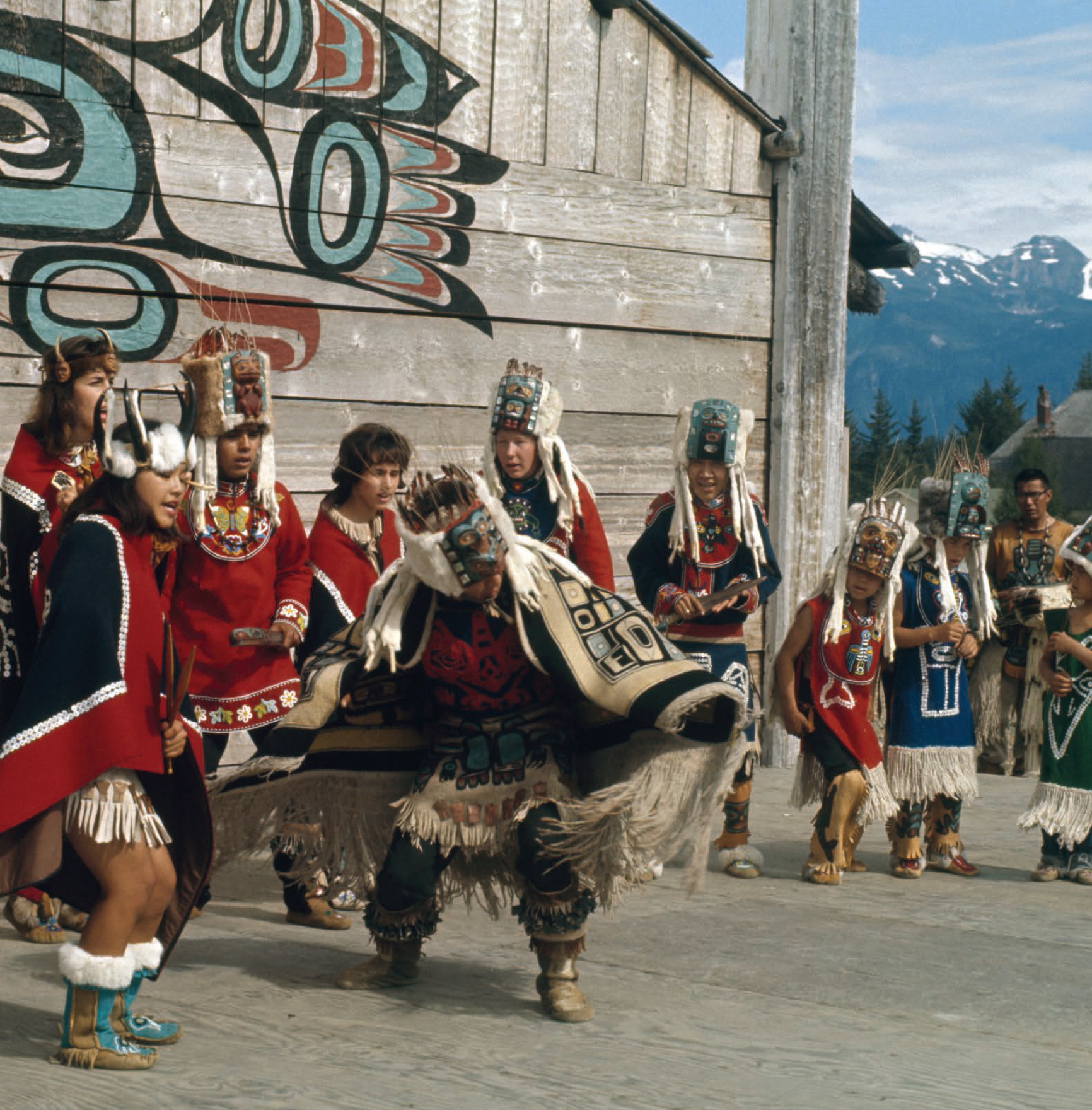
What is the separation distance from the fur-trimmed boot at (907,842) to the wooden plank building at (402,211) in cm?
207

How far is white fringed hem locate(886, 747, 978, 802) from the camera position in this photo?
6129 mm

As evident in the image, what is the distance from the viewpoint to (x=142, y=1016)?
3.79m

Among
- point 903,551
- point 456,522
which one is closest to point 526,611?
point 456,522

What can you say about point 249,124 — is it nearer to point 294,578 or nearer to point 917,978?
point 294,578

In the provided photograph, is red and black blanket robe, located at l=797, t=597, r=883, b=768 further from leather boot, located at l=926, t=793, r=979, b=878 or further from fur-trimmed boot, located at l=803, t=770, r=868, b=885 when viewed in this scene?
leather boot, located at l=926, t=793, r=979, b=878

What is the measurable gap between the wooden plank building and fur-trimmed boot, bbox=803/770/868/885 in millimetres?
2008

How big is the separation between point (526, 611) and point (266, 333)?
2899mm

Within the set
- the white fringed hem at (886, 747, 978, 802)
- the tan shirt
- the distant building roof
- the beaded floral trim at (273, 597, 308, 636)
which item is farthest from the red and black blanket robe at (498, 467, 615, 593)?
the distant building roof

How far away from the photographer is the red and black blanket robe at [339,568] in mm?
5406

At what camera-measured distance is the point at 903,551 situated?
6.11 meters

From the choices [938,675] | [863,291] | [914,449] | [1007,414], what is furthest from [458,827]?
[1007,414]

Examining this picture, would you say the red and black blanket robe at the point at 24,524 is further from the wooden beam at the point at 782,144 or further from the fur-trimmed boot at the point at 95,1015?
the wooden beam at the point at 782,144

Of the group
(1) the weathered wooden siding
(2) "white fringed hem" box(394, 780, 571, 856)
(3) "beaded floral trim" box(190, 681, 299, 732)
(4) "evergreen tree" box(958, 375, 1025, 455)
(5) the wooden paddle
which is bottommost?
(2) "white fringed hem" box(394, 780, 571, 856)

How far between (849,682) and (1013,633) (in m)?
2.71
